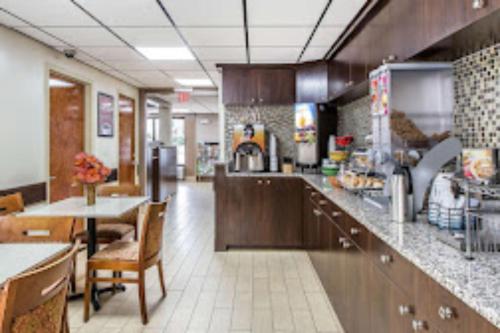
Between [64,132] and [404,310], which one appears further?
[64,132]

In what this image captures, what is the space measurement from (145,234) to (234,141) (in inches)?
113

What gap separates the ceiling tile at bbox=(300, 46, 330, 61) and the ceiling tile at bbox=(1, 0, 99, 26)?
2.35 meters

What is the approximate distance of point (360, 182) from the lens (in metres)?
3.00

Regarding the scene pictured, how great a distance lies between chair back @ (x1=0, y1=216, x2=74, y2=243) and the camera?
2328 mm

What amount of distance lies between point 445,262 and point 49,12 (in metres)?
3.51

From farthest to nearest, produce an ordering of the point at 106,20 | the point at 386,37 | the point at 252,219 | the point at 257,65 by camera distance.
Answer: the point at 257,65
the point at 252,219
the point at 106,20
the point at 386,37

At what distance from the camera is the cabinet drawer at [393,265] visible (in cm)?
150

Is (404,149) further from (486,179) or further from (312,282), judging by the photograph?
(312,282)

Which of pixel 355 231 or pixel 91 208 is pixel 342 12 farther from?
pixel 91 208

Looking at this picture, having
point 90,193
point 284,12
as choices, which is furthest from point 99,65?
point 284,12

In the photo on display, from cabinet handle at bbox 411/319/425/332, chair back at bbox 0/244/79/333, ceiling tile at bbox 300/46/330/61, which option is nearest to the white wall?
chair back at bbox 0/244/79/333

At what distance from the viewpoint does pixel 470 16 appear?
172 cm

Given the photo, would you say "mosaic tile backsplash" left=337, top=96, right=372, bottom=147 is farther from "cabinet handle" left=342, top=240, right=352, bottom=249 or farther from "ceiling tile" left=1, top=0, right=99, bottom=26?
"ceiling tile" left=1, top=0, right=99, bottom=26

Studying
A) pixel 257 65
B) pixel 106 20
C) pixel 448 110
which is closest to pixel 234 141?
pixel 257 65
